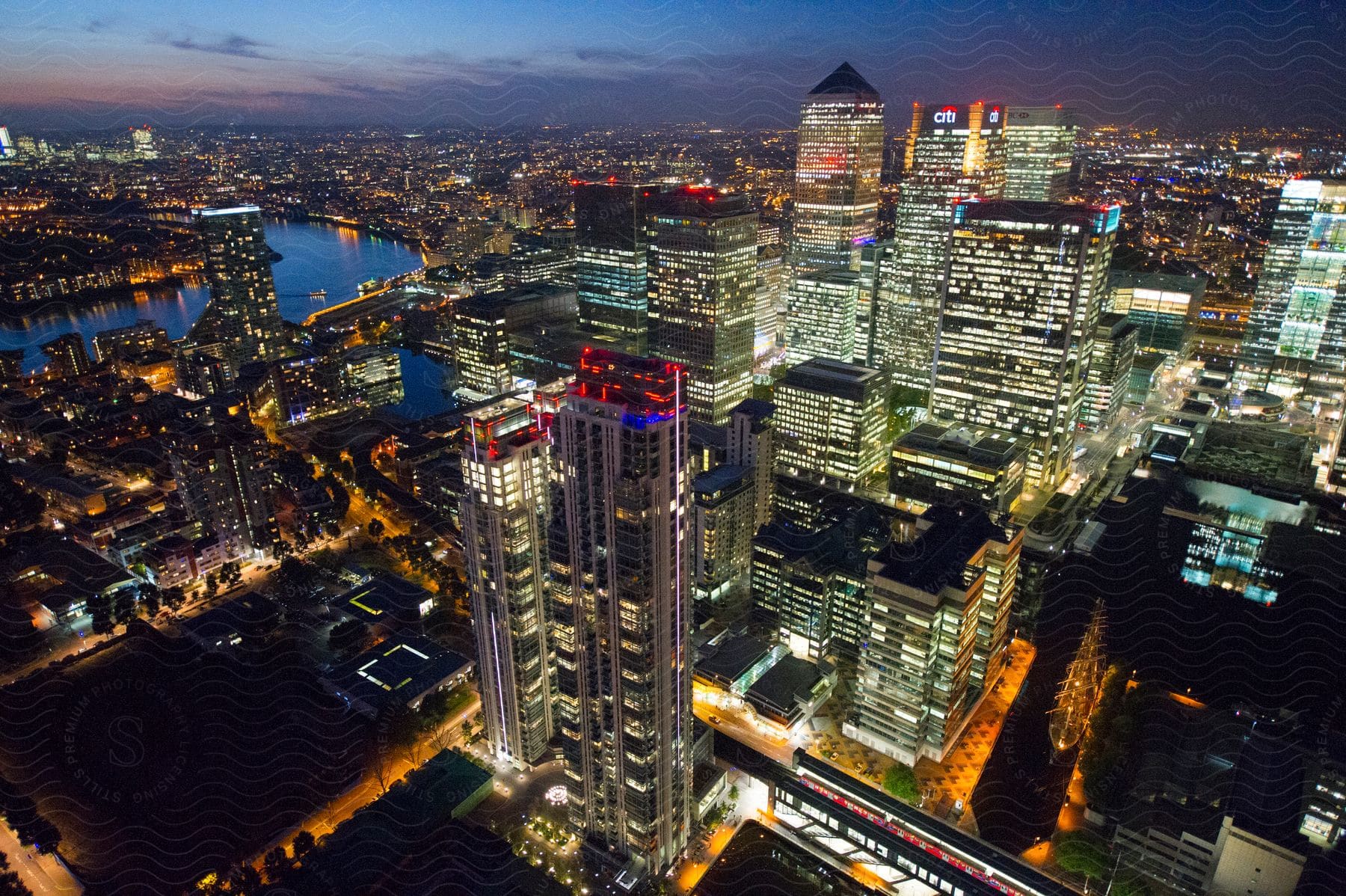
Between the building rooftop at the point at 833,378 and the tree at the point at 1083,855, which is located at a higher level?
the building rooftop at the point at 833,378

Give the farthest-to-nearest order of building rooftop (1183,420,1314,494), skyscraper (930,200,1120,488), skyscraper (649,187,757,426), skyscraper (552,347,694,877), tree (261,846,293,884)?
skyscraper (649,187,757,426)
skyscraper (930,200,1120,488)
building rooftop (1183,420,1314,494)
tree (261,846,293,884)
skyscraper (552,347,694,877)

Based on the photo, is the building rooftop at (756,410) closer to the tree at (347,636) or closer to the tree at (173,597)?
the tree at (347,636)

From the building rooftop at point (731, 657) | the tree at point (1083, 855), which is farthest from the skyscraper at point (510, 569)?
the tree at point (1083, 855)

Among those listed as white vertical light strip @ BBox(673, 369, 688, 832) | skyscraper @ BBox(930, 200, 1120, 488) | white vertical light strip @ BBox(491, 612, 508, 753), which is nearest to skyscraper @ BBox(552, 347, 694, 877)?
white vertical light strip @ BBox(673, 369, 688, 832)

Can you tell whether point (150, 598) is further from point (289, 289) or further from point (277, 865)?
point (289, 289)

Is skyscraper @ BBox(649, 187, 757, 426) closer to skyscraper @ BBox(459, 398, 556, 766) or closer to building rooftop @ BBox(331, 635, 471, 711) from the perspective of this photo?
building rooftop @ BBox(331, 635, 471, 711)
